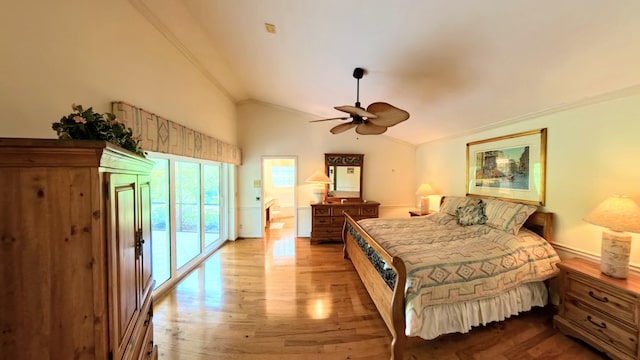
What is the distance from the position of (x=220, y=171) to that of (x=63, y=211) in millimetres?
4340

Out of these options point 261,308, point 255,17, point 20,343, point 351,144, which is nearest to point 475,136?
point 351,144

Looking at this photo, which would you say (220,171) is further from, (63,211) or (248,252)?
(63,211)

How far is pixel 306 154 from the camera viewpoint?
542 centimetres

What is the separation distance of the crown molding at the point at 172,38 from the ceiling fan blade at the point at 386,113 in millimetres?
2445

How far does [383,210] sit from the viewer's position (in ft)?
18.4

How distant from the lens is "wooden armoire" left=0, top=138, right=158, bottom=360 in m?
0.78

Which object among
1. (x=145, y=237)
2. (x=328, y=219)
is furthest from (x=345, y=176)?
(x=145, y=237)

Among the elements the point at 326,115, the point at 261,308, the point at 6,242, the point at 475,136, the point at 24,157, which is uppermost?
the point at 326,115

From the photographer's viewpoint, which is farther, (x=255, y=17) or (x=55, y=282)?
(x=255, y=17)

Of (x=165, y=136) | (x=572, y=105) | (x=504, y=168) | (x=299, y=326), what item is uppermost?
(x=572, y=105)

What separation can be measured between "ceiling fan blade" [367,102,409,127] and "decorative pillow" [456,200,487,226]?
1955mm

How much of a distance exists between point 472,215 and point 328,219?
8.86ft

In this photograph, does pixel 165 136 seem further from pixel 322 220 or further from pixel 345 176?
pixel 345 176

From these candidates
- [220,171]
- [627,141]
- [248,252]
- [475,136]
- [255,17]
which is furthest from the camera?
[220,171]
